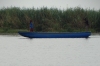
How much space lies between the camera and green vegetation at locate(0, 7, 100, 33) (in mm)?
45156

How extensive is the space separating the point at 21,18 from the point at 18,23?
0.68 m

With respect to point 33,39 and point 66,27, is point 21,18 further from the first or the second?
point 33,39

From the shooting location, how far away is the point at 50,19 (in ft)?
151

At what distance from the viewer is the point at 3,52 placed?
25.8m

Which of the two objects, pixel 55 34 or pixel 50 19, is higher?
pixel 50 19

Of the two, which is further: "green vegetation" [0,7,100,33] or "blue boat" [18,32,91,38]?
"green vegetation" [0,7,100,33]

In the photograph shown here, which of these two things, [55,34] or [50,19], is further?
[50,19]

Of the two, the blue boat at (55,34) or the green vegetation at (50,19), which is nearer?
the blue boat at (55,34)

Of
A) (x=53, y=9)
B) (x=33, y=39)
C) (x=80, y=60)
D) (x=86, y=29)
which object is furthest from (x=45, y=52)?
(x=53, y=9)

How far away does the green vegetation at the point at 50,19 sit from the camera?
148 feet

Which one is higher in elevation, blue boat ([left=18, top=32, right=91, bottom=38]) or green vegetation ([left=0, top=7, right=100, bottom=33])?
green vegetation ([left=0, top=7, right=100, bottom=33])

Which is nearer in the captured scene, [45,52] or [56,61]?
[56,61]

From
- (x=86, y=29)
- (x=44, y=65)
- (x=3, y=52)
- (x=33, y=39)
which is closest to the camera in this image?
(x=44, y=65)

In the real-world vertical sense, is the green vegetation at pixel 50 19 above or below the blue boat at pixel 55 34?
above
